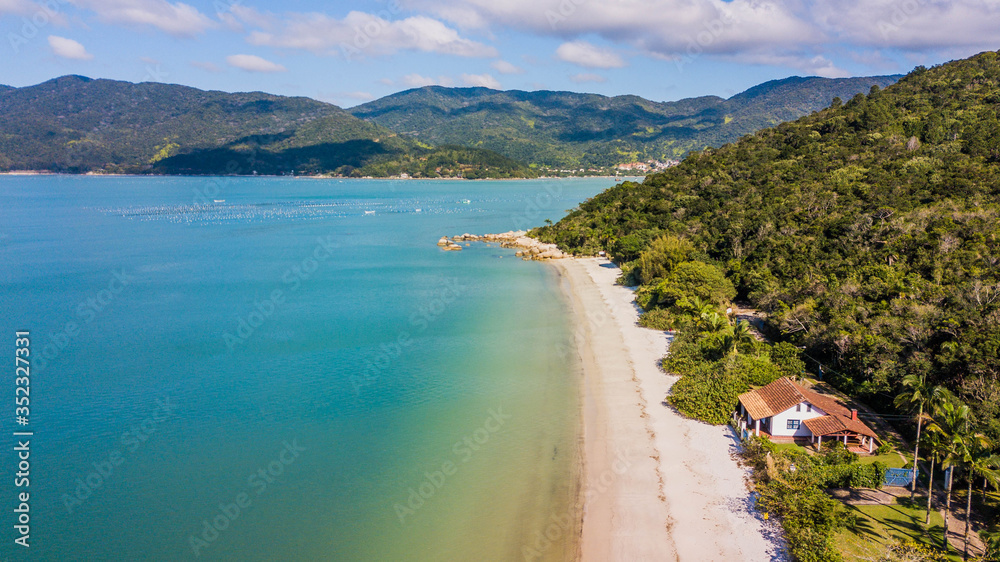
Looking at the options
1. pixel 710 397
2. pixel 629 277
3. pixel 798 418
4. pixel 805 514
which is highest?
pixel 629 277

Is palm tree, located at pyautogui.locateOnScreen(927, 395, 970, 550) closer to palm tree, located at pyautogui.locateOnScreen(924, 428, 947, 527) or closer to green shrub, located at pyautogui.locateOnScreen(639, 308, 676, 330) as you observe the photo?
palm tree, located at pyautogui.locateOnScreen(924, 428, 947, 527)

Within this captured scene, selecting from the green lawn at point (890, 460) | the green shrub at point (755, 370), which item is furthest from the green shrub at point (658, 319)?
the green lawn at point (890, 460)

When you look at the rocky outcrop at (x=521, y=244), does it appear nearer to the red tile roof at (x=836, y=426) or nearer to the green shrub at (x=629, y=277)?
the green shrub at (x=629, y=277)

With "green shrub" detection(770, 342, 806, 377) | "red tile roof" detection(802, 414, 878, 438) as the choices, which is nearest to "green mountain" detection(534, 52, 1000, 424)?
"green shrub" detection(770, 342, 806, 377)

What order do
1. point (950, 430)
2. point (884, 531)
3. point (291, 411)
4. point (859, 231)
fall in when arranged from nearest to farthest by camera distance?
point (884, 531)
point (950, 430)
point (291, 411)
point (859, 231)

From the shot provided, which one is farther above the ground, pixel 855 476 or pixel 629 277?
pixel 629 277

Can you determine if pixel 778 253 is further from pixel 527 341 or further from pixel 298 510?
pixel 298 510

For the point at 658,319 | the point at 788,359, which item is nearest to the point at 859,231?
the point at 658,319

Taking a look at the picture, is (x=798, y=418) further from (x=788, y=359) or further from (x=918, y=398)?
(x=788, y=359)
